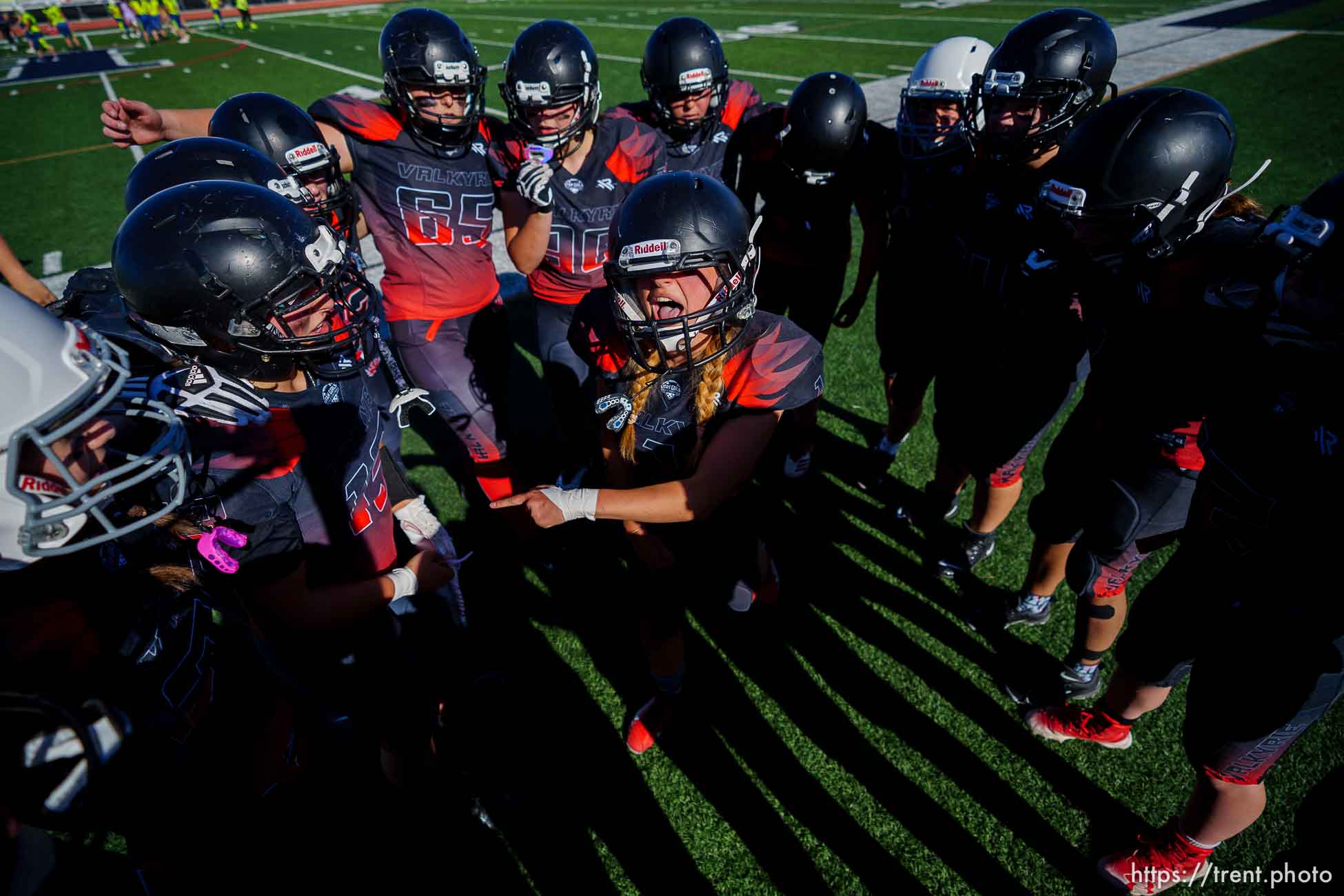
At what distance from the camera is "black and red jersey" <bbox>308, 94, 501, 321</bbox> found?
3.81m

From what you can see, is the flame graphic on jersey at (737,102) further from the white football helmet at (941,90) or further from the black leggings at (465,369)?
the black leggings at (465,369)

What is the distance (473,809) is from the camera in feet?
9.86

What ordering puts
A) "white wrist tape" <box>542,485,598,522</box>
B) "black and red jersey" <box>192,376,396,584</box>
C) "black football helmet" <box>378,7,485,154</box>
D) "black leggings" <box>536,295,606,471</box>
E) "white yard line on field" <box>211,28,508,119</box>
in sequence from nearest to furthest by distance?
1. "black and red jersey" <box>192,376,396,584</box>
2. "white wrist tape" <box>542,485,598,522</box>
3. "black football helmet" <box>378,7,485,154</box>
4. "black leggings" <box>536,295,606,471</box>
5. "white yard line on field" <box>211,28,508,119</box>

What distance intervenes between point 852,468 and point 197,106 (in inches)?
749

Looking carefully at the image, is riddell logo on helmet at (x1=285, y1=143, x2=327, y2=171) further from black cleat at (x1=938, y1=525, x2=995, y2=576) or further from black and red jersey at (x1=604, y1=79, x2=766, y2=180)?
black cleat at (x1=938, y1=525, x2=995, y2=576)

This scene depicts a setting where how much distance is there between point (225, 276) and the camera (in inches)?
86.1

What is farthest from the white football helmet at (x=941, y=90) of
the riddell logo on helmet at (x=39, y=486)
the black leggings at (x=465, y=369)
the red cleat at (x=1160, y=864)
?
the riddell logo on helmet at (x=39, y=486)

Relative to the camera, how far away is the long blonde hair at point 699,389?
246 centimetres

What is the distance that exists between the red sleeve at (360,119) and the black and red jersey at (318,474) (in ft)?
6.24

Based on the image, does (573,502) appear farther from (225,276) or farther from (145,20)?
(145,20)

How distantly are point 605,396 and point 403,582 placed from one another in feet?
3.30

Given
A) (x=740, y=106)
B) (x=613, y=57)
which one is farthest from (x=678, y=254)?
(x=613, y=57)

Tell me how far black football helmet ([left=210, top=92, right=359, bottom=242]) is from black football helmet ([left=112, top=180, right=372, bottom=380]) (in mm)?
1182

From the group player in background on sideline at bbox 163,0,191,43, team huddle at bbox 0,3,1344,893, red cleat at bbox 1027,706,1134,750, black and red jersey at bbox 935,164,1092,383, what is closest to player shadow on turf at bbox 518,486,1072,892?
team huddle at bbox 0,3,1344,893
